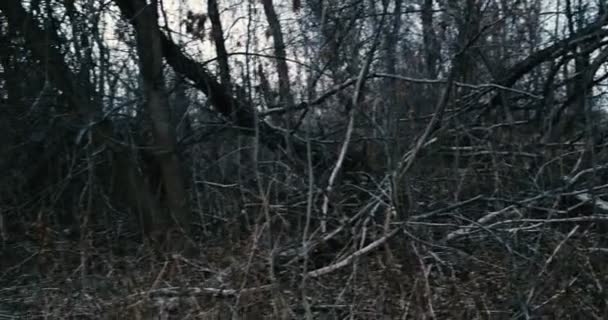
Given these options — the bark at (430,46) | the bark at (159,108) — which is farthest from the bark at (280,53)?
the bark at (430,46)

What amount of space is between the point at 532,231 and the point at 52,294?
3453 millimetres

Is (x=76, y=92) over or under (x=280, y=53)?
under

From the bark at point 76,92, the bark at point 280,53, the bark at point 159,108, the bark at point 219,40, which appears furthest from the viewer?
the bark at point 219,40

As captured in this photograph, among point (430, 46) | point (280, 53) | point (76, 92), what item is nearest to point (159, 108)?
point (76, 92)

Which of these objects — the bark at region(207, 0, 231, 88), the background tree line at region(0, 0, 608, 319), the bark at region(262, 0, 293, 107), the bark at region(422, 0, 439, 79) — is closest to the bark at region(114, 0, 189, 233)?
the background tree line at region(0, 0, 608, 319)

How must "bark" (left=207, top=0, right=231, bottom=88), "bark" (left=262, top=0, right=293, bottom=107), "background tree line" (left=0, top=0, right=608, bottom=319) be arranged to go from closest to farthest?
"background tree line" (left=0, top=0, right=608, bottom=319), "bark" (left=262, top=0, right=293, bottom=107), "bark" (left=207, top=0, right=231, bottom=88)

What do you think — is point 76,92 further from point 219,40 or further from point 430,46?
point 430,46

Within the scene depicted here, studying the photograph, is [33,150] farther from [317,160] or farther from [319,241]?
[319,241]

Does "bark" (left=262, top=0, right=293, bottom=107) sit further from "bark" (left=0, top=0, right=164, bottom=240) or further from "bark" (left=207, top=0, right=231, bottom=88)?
"bark" (left=0, top=0, right=164, bottom=240)

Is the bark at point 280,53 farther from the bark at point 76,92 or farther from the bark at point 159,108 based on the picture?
the bark at point 76,92

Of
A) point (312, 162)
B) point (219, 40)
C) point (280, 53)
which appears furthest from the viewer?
point (219, 40)

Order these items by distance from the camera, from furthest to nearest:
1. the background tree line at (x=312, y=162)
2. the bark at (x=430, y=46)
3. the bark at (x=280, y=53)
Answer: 1. the bark at (x=430, y=46)
2. the bark at (x=280, y=53)
3. the background tree line at (x=312, y=162)

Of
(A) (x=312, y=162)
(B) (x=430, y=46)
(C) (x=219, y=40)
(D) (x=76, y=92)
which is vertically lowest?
(A) (x=312, y=162)

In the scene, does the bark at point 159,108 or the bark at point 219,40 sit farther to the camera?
the bark at point 219,40
